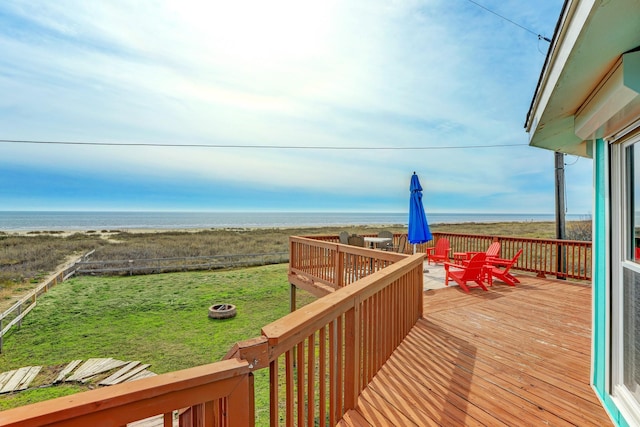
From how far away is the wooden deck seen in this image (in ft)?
7.80

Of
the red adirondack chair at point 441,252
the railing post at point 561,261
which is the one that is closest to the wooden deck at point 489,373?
the railing post at point 561,261

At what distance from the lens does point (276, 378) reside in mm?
1482

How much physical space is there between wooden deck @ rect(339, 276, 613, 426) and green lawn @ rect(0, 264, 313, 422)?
3061 millimetres

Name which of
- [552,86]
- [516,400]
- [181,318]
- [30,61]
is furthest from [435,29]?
[30,61]

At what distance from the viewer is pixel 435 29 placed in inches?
298

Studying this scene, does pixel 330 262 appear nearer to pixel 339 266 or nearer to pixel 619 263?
pixel 339 266

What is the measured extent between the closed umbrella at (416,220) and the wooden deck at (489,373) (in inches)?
115

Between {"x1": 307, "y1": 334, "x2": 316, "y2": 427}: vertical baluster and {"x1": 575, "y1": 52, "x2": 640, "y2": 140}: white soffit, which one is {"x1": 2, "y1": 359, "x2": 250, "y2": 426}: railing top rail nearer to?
{"x1": 307, "y1": 334, "x2": 316, "y2": 427}: vertical baluster

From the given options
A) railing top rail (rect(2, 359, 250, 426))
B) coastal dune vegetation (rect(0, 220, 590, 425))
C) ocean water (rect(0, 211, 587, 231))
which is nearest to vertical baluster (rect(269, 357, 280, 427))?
railing top rail (rect(2, 359, 250, 426))

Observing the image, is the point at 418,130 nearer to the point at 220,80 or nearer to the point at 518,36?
the point at 518,36

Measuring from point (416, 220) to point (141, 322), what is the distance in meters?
8.56

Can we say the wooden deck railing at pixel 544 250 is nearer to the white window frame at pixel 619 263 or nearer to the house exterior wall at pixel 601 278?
the house exterior wall at pixel 601 278

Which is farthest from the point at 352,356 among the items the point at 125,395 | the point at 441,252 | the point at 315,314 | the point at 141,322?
the point at 141,322

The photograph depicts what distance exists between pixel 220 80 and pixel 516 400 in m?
13.4
